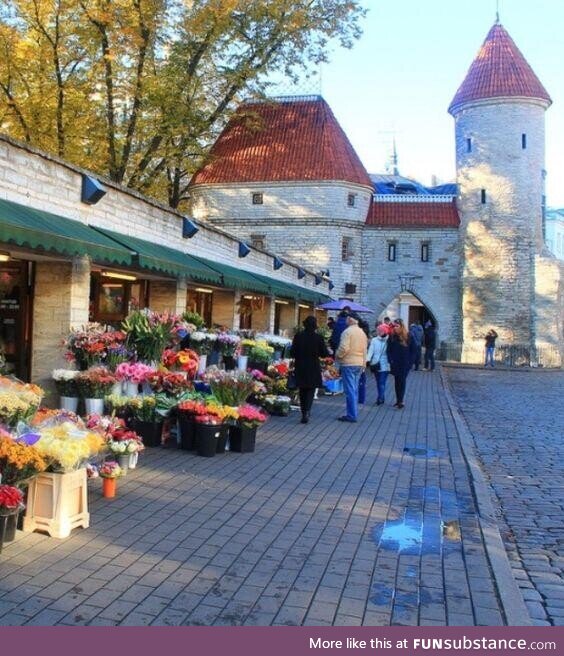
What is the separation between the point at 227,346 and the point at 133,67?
55.9 ft

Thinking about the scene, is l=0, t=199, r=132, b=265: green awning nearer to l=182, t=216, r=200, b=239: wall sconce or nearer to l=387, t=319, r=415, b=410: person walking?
l=182, t=216, r=200, b=239: wall sconce

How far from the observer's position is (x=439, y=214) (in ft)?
132

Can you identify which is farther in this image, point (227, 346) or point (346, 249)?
point (346, 249)

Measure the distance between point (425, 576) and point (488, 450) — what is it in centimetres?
594

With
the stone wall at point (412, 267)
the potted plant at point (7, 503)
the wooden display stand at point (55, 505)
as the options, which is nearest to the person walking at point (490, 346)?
the stone wall at point (412, 267)

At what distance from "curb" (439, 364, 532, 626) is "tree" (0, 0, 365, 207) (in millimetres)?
20747

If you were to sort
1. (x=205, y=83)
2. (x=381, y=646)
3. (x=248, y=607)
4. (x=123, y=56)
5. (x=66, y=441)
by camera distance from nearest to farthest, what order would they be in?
(x=381, y=646), (x=248, y=607), (x=66, y=441), (x=123, y=56), (x=205, y=83)

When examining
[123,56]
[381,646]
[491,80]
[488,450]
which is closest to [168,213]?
[488,450]

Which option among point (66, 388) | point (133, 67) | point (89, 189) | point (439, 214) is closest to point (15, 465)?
point (66, 388)

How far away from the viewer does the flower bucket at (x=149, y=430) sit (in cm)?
860

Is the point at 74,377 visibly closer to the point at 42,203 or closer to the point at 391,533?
the point at 42,203

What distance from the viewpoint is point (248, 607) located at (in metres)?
4.02

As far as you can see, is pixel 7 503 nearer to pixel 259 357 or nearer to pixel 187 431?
pixel 187 431

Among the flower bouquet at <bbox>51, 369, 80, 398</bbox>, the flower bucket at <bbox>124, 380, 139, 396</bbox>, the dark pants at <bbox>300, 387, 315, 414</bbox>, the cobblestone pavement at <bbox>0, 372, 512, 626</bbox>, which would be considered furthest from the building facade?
the cobblestone pavement at <bbox>0, 372, 512, 626</bbox>
